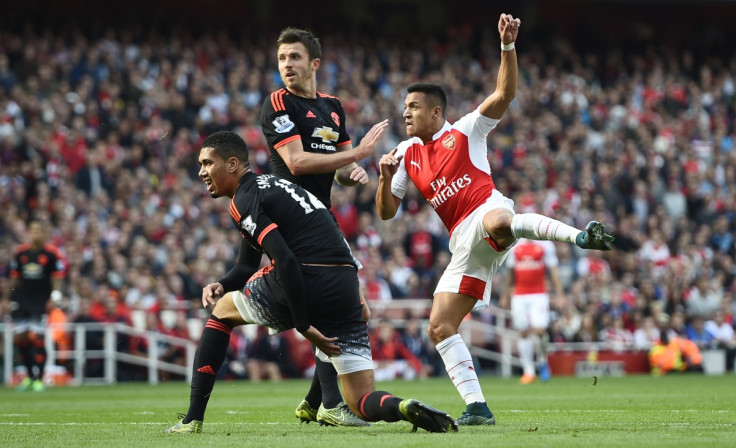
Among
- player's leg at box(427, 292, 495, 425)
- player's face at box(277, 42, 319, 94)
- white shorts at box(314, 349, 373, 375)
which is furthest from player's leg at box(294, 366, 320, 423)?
player's face at box(277, 42, 319, 94)

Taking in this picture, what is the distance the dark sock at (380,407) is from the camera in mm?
6168

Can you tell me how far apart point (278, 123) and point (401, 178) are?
3.62 feet

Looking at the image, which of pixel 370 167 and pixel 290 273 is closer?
pixel 290 273

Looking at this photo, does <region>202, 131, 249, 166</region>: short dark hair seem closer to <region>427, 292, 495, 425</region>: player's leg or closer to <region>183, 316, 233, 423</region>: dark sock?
<region>183, 316, 233, 423</region>: dark sock

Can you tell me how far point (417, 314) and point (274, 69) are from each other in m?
7.52

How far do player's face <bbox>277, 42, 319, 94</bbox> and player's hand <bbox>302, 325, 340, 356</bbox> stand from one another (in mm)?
1963

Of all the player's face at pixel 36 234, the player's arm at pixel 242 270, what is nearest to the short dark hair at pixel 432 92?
the player's arm at pixel 242 270

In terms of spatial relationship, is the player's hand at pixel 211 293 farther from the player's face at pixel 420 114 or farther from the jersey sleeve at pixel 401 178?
the player's face at pixel 420 114

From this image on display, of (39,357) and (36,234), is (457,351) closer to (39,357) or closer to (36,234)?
(36,234)

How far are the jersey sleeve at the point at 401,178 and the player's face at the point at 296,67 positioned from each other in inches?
33.3

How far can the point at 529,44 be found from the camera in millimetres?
29125

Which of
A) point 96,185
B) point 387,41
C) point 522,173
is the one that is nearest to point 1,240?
point 96,185

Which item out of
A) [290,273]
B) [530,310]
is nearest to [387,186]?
[290,273]

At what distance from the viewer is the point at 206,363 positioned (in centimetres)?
674
